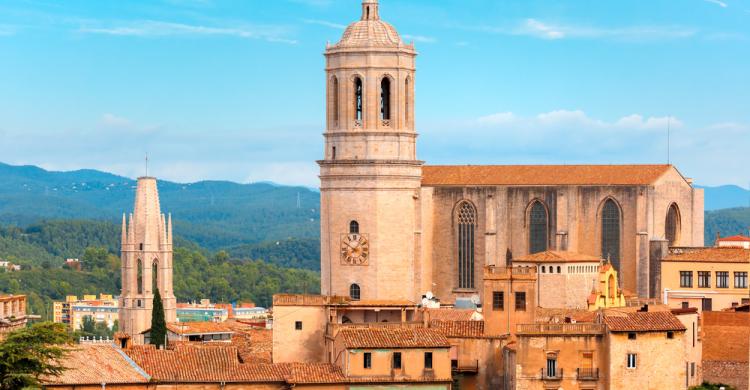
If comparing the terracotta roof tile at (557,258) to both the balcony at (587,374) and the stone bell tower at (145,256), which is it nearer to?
the balcony at (587,374)

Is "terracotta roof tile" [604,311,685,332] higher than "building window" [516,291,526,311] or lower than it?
lower

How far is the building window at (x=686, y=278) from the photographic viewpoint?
9138 cm

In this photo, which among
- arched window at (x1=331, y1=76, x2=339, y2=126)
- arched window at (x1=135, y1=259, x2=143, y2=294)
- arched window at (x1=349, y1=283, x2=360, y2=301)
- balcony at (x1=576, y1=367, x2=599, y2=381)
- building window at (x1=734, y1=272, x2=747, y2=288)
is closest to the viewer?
balcony at (x1=576, y1=367, x2=599, y2=381)

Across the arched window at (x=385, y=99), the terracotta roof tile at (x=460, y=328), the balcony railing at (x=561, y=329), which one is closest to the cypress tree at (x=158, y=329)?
the arched window at (x=385, y=99)

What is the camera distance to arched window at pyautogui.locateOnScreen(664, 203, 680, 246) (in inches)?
3839

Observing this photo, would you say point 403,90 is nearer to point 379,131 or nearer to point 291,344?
point 379,131

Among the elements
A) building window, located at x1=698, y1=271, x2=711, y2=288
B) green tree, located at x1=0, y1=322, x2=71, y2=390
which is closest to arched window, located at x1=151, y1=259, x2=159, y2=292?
building window, located at x1=698, y1=271, x2=711, y2=288

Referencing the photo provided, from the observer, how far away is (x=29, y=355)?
2532 inches

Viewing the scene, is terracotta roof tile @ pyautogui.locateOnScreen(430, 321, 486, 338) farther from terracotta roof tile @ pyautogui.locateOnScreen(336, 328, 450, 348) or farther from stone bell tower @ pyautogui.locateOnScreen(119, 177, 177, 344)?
stone bell tower @ pyautogui.locateOnScreen(119, 177, 177, 344)

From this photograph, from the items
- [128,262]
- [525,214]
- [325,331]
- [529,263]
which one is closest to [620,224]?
[525,214]

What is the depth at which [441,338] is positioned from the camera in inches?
2840

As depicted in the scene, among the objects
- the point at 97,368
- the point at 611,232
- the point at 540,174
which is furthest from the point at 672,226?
the point at 97,368

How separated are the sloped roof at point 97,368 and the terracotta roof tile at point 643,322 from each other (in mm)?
16126

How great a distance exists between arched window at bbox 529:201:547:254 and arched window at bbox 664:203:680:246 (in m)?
5.74
